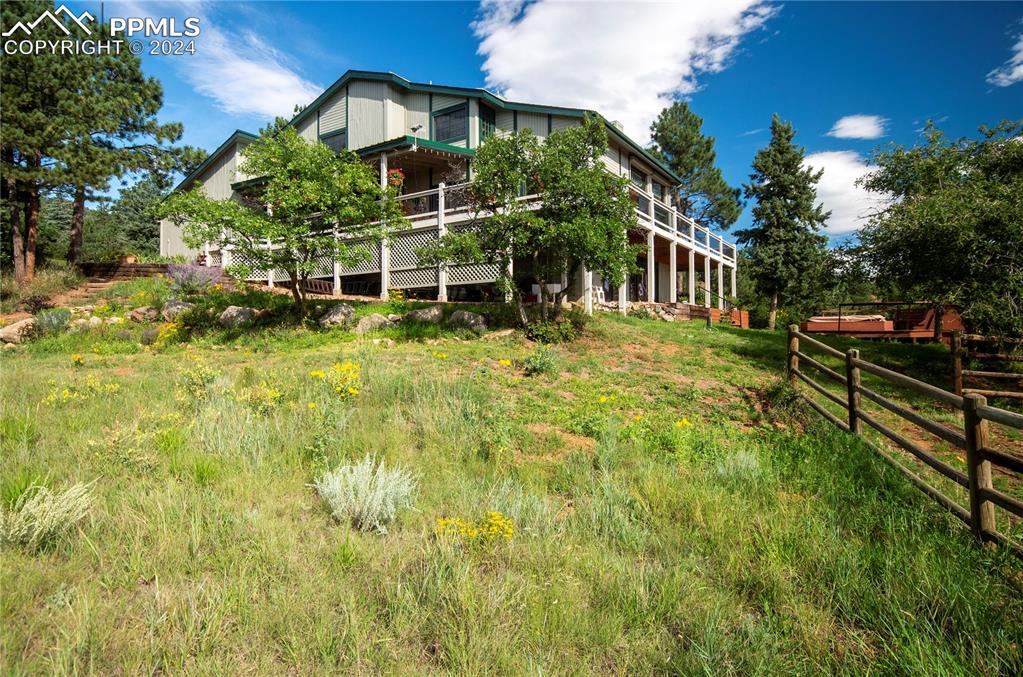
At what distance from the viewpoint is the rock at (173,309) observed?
13000 mm

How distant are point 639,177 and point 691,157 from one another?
630 inches

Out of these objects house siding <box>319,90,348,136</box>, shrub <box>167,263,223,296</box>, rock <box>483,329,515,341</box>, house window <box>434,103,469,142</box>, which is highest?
house siding <box>319,90,348,136</box>

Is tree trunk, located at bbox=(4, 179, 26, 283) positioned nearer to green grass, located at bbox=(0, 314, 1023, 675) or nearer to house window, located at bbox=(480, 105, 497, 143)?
green grass, located at bbox=(0, 314, 1023, 675)

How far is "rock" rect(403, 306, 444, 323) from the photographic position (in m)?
12.4

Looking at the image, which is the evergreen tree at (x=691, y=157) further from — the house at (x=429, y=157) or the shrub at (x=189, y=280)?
the shrub at (x=189, y=280)

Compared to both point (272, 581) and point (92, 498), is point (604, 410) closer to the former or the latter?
point (272, 581)

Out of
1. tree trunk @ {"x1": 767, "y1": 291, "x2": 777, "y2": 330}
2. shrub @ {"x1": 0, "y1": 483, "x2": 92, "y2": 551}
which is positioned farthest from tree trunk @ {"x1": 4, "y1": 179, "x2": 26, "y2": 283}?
tree trunk @ {"x1": 767, "y1": 291, "x2": 777, "y2": 330}

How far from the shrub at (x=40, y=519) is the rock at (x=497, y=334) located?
8325 mm

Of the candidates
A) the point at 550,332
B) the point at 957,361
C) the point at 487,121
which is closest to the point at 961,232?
the point at 957,361

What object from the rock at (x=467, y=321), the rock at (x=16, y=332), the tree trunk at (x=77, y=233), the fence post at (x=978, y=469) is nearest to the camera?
the fence post at (x=978, y=469)

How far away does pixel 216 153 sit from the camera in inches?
A: 930

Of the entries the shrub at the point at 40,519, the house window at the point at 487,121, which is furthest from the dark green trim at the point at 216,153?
the shrub at the point at 40,519

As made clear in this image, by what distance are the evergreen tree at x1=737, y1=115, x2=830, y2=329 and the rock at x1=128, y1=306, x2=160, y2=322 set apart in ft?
85.2

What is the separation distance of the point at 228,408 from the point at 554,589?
15.1 ft
